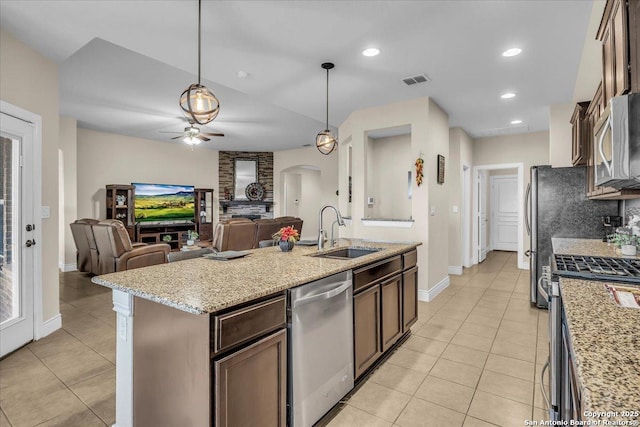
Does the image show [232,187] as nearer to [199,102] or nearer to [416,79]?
[416,79]

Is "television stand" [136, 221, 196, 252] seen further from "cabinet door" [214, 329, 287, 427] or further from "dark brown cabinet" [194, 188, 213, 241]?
"cabinet door" [214, 329, 287, 427]

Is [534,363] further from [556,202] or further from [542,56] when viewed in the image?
[542,56]

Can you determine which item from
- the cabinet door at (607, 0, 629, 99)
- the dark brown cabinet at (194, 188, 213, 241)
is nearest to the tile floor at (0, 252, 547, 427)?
the cabinet door at (607, 0, 629, 99)

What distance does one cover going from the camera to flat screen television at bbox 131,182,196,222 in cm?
762

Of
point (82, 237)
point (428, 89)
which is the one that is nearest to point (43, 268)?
point (82, 237)

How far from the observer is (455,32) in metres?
2.76

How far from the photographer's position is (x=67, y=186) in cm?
614

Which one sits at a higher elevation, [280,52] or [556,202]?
[280,52]

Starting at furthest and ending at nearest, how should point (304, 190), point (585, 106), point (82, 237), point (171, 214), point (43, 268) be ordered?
point (304, 190), point (171, 214), point (82, 237), point (585, 106), point (43, 268)

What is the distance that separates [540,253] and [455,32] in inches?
108

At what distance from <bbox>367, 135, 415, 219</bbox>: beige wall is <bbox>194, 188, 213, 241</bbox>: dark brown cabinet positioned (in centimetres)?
483

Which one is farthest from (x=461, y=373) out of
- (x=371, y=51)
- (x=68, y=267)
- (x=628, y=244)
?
(x=68, y=267)

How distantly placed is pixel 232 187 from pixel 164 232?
89.3 inches

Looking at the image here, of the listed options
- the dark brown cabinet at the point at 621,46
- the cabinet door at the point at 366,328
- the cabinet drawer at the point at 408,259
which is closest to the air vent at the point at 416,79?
the dark brown cabinet at the point at 621,46
